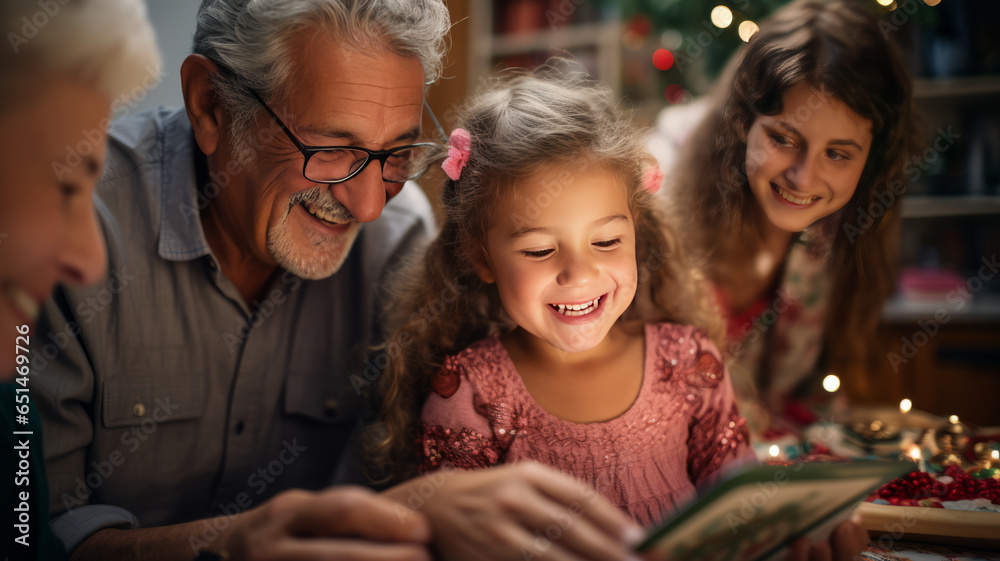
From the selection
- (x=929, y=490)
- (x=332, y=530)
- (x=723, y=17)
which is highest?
(x=723, y=17)

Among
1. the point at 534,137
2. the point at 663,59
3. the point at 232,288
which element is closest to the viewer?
the point at 534,137

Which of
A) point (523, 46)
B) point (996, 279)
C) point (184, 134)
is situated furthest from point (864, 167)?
point (523, 46)

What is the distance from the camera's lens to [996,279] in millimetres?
2291

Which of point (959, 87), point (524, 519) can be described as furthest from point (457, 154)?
point (959, 87)

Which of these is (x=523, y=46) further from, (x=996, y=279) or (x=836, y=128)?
(x=836, y=128)

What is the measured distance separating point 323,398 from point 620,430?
Answer: 0.65m

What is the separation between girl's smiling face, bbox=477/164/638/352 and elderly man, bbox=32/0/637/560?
280 millimetres

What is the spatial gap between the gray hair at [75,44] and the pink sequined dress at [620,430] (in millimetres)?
650

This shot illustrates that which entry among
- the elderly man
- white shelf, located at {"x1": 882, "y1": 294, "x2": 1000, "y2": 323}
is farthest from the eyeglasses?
white shelf, located at {"x1": 882, "y1": 294, "x2": 1000, "y2": 323}

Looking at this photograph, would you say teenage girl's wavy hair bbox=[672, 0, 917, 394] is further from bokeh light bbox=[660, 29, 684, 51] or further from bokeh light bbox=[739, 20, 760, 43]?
bokeh light bbox=[660, 29, 684, 51]

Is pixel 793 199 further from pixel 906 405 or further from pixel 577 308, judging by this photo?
pixel 906 405

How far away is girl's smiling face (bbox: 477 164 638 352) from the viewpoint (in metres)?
1.04

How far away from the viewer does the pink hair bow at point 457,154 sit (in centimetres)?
115

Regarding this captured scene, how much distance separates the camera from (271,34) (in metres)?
1.16
